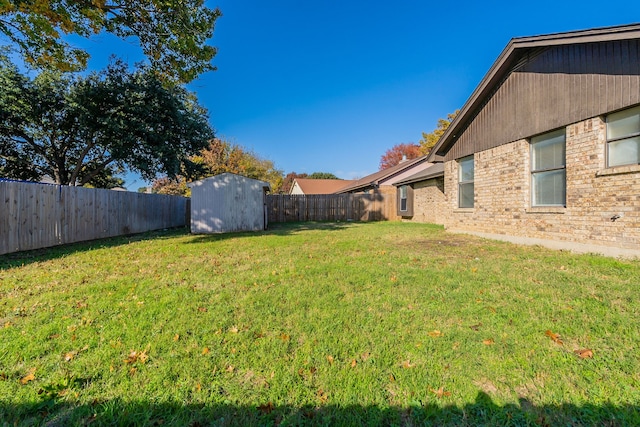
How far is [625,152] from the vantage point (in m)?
5.52

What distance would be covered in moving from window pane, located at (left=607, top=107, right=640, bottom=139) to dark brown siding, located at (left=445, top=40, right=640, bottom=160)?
219 mm

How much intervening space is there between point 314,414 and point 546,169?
8172 millimetres

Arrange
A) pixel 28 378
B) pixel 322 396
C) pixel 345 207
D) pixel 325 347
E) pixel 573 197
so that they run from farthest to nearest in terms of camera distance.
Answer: pixel 345 207, pixel 573 197, pixel 325 347, pixel 28 378, pixel 322 396

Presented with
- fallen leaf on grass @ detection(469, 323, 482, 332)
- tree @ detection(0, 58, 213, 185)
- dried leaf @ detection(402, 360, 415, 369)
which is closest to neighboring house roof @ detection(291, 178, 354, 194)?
tree @ detection(0, 58, 213, 185)

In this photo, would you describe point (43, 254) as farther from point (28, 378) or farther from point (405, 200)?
point (405, 200)

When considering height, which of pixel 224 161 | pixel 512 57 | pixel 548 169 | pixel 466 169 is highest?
pixel 224 161

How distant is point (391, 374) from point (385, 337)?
21.3 inches

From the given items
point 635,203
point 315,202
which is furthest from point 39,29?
point 315,202

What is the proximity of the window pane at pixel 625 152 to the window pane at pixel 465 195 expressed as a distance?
4171mm

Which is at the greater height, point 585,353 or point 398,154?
point 398,154

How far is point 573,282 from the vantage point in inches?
169

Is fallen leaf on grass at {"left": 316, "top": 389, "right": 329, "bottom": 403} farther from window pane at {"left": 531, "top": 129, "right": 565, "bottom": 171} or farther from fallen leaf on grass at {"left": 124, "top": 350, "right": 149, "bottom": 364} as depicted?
window pane at {"left": 531, "top": 129, "right": 565, "bottom": 171}

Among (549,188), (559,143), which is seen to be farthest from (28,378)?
(559,143)

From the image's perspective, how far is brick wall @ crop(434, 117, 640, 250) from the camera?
5.52 metres
